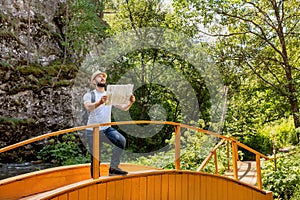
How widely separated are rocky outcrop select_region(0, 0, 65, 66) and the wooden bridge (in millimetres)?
8810

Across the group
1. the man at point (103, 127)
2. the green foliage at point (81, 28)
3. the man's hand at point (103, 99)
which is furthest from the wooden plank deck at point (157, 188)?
the green foliage at point (81, 28)

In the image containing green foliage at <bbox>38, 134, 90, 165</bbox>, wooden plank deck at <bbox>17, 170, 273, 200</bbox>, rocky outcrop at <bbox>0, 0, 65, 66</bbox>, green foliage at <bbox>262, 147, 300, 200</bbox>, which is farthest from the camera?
rocky outcrop at <bbox>0, 0, 65, 66</bbox>

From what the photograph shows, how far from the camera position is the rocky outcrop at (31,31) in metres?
12.5

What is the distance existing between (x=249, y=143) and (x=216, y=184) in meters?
8.79

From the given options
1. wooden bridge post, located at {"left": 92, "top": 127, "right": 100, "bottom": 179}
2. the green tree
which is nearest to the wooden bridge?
wooden bridge post, located at {"left": 92, "top": 127, "right": 100, "bottom": 179}

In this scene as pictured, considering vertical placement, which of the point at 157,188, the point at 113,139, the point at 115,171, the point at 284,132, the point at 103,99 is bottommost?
the point at 284,132

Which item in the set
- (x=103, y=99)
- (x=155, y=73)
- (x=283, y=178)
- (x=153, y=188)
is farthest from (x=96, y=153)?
(x=155, y=73)

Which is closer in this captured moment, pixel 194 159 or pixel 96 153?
pixel 96 153

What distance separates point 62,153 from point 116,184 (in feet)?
25.3

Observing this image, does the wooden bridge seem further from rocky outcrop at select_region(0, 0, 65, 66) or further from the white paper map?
rocky outcrop at select_region(0, 0, 65, 66)

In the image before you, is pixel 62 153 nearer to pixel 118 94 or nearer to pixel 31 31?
pixel 31 31

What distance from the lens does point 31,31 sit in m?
13.3

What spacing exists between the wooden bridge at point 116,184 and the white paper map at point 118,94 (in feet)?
0.89

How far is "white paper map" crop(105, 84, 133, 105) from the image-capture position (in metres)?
3.70
